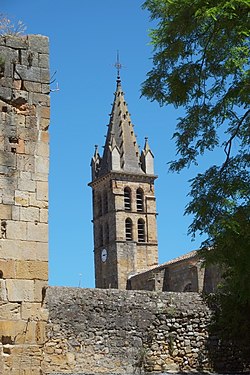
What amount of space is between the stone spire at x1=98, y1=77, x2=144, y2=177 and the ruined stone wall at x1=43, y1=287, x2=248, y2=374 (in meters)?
54.1

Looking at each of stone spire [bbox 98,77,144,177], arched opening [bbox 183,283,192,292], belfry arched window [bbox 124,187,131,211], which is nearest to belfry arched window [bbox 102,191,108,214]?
belfry arched window [bbox 124,187,131,211]

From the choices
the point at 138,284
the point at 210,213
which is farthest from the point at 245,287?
the point at 138,284

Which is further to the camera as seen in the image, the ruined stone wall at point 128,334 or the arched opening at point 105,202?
the arched opening at point 105,202

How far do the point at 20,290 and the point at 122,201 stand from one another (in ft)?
199

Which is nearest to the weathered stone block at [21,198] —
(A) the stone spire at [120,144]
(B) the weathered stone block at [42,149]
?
(B) the weathered stone block at [42,149]

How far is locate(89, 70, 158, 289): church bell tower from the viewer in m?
66.9

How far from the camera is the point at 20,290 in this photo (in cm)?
819

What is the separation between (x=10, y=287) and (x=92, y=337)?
5.89m

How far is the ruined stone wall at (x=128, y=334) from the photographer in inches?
527

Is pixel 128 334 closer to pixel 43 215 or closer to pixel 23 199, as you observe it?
pixel 43 215

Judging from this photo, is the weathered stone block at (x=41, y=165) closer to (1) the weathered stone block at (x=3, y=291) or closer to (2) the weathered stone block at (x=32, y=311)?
(1) the weathered stone block at (x=3, y=291)

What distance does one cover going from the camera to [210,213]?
10.3 metres

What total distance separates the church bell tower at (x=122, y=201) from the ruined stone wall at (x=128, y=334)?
166 ft

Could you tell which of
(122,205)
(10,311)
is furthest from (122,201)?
(10,311)
